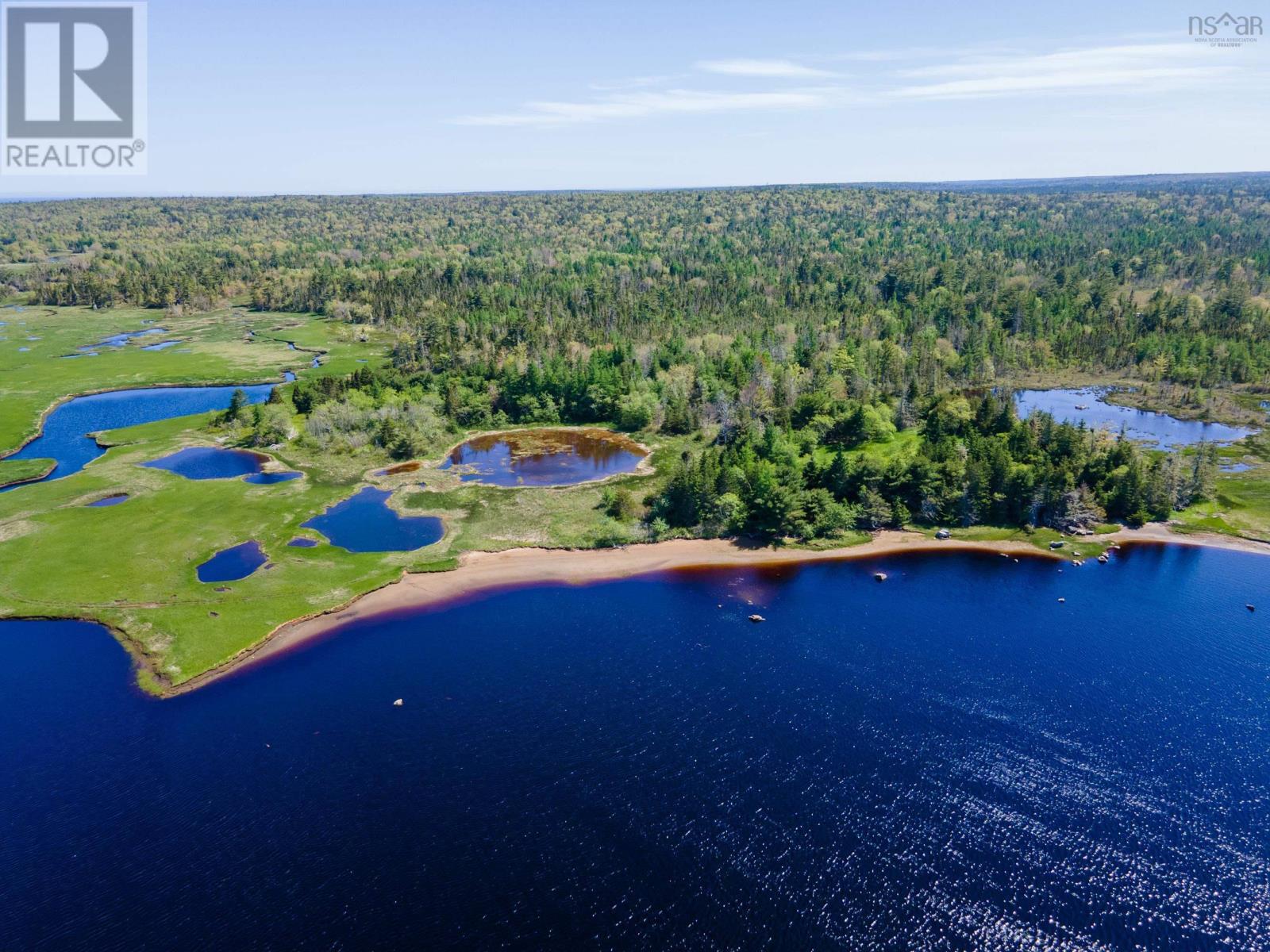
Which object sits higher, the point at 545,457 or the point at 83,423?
the point at 83,423

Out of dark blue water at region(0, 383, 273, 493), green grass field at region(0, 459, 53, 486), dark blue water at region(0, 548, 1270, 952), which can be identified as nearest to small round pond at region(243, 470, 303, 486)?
dark blue water at region(0, 383, 273, 493)

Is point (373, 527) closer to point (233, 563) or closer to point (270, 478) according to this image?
point (233, 563)

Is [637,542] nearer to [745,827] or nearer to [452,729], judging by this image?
[452,729]

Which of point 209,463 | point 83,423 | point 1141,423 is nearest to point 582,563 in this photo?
point 209,463

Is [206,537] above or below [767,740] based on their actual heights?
above

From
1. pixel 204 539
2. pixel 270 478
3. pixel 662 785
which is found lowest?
pixel 662 785

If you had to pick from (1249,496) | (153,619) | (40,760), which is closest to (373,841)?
(40,760)
